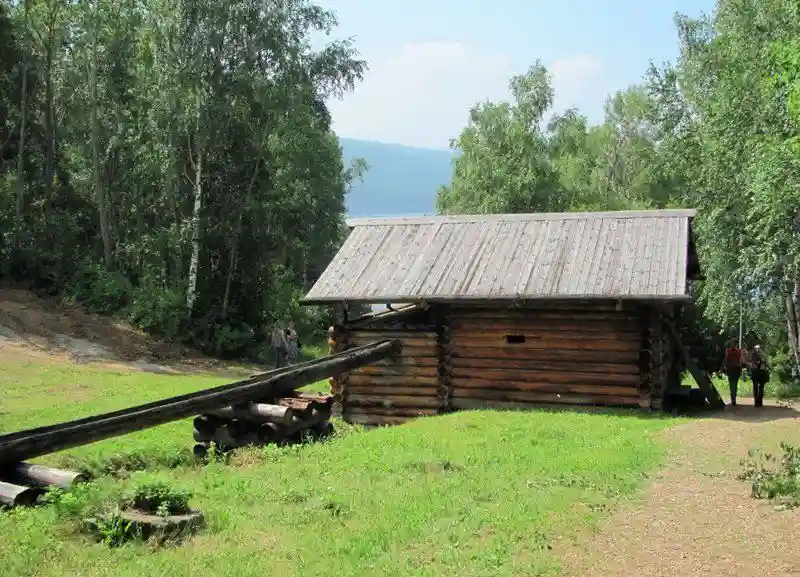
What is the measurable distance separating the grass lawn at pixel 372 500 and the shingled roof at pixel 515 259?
3151 millimetres

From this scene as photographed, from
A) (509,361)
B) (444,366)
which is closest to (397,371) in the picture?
(444,366)

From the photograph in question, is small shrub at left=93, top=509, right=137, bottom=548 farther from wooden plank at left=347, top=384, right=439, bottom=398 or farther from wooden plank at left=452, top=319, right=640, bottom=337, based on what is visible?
wooden plank at left=452, top=319, right=640, bottom=337

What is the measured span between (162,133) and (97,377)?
12577mm

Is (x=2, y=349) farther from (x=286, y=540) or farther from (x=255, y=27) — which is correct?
(x=286, y=540)

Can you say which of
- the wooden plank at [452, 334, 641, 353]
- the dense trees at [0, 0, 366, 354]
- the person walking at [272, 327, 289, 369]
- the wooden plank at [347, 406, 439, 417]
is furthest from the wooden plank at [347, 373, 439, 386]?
the dense trees at [0, 0, 366, 354]

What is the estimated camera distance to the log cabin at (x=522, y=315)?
17.5 meters

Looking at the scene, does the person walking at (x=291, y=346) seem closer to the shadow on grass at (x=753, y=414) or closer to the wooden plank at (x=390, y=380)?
the wooden plank at (x=390, y=380)

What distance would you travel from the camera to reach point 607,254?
18609mm

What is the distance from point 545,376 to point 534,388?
0.37 meters

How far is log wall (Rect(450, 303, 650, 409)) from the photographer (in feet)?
57.6

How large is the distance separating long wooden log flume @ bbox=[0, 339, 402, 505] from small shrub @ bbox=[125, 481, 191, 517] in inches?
73.1

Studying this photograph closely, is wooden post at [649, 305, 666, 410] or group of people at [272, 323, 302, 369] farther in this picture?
group of people at [272, 323, 302, 369]

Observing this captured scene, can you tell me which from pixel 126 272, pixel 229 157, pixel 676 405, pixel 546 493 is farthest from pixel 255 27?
pixel 546 493

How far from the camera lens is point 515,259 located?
1923 cm
